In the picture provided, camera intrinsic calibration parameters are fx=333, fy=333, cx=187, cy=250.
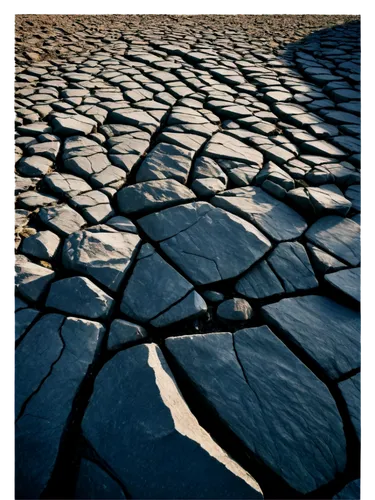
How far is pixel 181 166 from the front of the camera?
2.14 metres

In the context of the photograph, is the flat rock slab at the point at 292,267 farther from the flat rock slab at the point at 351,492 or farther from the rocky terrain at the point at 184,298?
the flat rock slab at the point at 351,492

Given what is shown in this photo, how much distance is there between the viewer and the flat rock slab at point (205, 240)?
1.52 metres

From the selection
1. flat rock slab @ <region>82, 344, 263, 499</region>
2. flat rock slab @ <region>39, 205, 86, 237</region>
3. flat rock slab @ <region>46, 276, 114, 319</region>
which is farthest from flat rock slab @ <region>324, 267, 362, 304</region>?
flat rock slab @ <region>39, 205, 86, 237</region>

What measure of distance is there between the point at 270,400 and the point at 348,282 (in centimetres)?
71

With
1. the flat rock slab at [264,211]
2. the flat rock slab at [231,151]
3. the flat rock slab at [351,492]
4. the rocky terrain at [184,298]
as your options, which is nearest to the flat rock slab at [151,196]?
the rocky terrain at [184,298]

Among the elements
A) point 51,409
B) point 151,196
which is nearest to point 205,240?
point 151,196

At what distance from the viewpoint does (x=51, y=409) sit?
39.4 inches

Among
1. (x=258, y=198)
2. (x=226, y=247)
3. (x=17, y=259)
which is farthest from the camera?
(x=258, y=198)

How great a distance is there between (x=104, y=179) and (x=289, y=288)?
49.0 inches

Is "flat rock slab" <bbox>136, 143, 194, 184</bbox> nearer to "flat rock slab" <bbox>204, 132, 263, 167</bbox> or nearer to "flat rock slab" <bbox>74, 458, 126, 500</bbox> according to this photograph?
"flat rock slab" <bbox>204, 132, 263, 167</bbox>

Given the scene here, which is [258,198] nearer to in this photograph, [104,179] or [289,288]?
[289,288]

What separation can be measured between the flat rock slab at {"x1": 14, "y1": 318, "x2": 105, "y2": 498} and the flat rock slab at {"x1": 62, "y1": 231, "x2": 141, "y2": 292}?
247 mm

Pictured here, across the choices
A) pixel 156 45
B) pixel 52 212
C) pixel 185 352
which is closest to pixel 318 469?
pixel 185 352

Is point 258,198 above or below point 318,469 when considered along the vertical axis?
above
